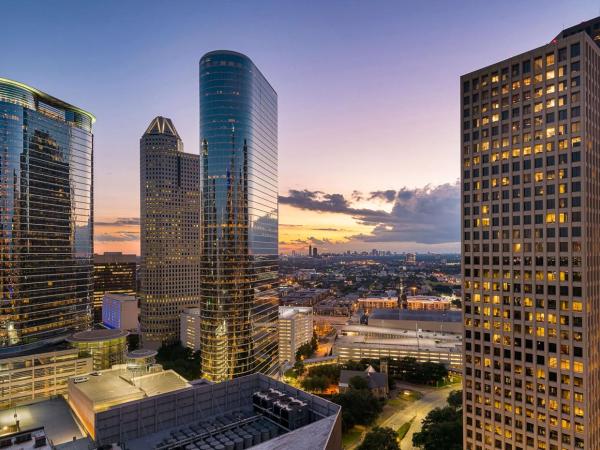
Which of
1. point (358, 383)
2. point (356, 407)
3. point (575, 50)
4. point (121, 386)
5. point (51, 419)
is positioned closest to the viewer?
point (121, 386)

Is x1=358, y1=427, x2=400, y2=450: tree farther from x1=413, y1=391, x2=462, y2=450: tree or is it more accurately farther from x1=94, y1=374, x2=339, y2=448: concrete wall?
x1=94, y1=374, x2=339, y2=448: concrete wall

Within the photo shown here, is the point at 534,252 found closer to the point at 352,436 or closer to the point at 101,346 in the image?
the point at 352,436

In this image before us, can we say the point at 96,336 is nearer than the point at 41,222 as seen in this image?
Yes

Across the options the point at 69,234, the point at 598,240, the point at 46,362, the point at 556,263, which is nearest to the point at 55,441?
the point at 46,362

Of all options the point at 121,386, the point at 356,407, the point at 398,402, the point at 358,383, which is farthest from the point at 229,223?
the point at 398,402

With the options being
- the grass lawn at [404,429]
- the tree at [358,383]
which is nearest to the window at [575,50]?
the grass lawn at [404,429]

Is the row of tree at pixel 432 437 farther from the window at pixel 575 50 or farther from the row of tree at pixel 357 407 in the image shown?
the window at pixel 575 50
